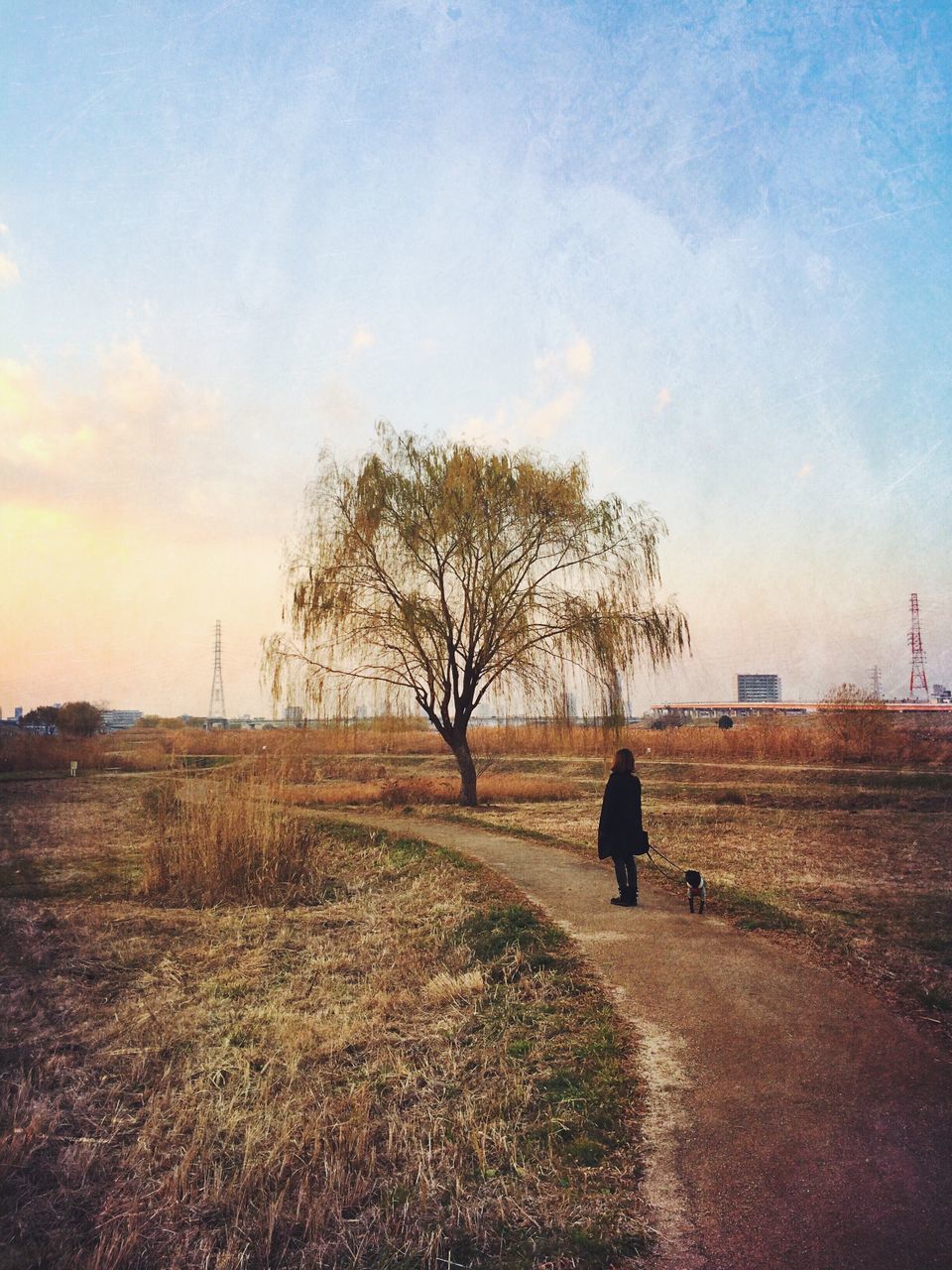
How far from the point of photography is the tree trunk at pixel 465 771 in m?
19.7

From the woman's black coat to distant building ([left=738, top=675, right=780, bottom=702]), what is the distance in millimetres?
160089

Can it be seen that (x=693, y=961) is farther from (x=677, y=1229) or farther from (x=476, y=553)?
(x=476, y=553)

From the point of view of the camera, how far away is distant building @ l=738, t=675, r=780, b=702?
163m

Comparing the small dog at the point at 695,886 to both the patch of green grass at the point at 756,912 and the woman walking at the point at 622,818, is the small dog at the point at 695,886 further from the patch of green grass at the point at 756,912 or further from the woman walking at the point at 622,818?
the woman walking at the point at 622,818

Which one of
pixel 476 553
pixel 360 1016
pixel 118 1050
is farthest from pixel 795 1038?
pixel 476 553

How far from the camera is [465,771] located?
19.9 m

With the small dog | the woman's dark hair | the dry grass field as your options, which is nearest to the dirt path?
the dry grass field

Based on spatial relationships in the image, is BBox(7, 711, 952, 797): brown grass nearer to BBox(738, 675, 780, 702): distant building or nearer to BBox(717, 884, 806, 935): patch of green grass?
BBox(717, 884, 806, 935): patch of green grass

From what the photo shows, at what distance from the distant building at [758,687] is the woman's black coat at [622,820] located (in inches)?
6303

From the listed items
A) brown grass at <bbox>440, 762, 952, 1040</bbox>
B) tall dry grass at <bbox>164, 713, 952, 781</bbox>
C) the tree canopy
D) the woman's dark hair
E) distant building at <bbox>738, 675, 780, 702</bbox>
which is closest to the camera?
brown grass at <bbox>440, 762, 952, 1040</bbox>

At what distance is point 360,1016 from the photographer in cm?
662

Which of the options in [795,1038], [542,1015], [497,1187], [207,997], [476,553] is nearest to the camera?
[497,1187]

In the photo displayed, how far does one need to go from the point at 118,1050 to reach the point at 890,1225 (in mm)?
5415

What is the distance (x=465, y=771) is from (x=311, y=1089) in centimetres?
1454
